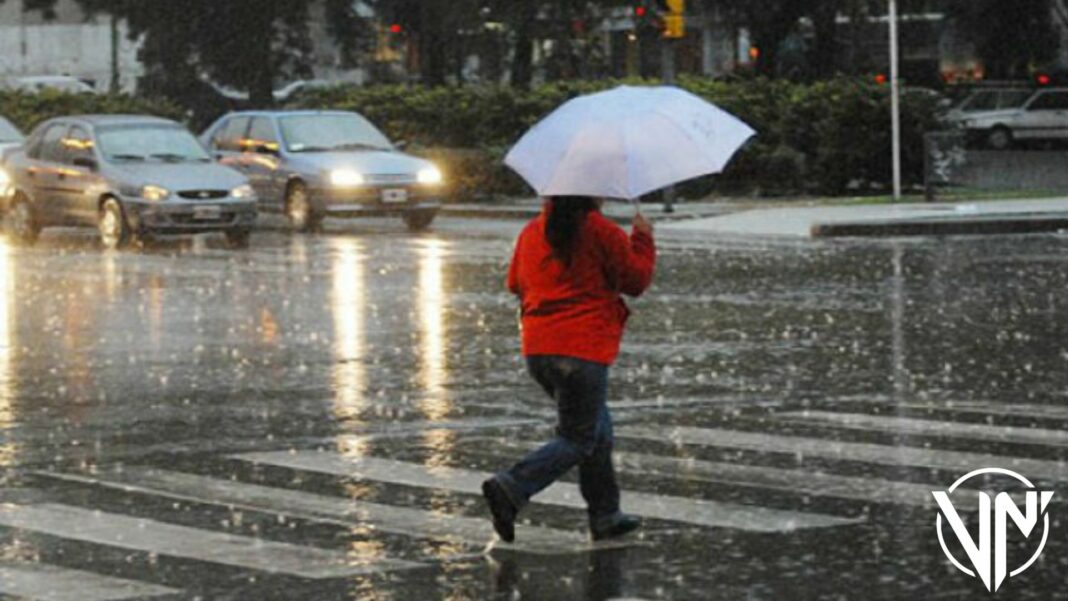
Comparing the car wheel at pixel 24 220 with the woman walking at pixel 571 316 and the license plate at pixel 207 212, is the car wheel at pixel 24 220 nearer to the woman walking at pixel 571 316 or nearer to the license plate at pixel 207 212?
the license plate at pixel 207 212

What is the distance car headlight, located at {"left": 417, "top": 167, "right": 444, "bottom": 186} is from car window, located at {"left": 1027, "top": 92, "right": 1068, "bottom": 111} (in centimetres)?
2920

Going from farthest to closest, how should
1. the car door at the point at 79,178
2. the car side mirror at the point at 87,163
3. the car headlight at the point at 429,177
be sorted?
1. the car headlight at the point at 429,177
2. the car side mirror at the point at 87,163
3. the car door at the point at 79,178

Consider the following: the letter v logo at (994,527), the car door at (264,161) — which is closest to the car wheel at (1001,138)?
the car door at (264,161)

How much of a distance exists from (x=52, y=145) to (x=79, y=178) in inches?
46.2

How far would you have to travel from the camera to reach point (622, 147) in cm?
973

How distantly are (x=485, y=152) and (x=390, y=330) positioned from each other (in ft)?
69.5

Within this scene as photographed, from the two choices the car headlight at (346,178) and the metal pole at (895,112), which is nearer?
the car headlight at (346,178)

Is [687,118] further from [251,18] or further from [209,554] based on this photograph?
[251,18]

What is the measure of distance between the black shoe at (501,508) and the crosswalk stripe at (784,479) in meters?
1.81

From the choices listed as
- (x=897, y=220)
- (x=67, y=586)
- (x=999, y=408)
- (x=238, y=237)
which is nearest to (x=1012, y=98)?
(x=897, y=220)

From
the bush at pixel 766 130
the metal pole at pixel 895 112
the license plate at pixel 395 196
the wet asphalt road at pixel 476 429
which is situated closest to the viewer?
the wet asphalt road at pixel 476 429

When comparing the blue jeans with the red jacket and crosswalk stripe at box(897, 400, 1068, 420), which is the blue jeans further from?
crosswalk stripe at box(897, 400, 1068, 420)

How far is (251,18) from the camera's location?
56375 mm

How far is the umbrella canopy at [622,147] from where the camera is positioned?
964 cm
